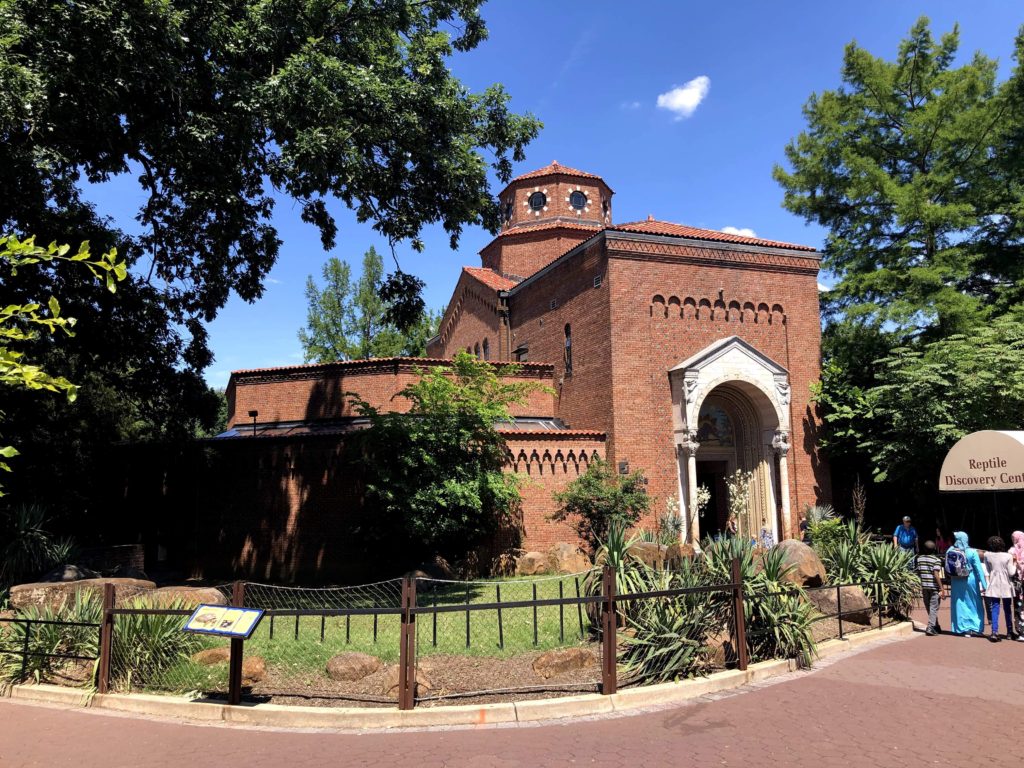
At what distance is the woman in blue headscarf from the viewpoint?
10.9 metres

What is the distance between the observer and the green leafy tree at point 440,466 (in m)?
16.0

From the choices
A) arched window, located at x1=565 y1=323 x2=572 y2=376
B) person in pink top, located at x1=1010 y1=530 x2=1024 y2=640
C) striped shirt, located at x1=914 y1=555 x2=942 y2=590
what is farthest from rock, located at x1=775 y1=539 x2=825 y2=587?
arched window, located at x1=565 y1=323 x2=572 y2=376

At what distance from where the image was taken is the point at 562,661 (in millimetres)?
8430

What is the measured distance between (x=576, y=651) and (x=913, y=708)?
12.1 ft

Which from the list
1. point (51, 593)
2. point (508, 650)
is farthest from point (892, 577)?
point (51, 593)

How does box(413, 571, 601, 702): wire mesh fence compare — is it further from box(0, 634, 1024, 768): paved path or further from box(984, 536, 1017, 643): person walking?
box(984, 536, 1017, 643): person walking

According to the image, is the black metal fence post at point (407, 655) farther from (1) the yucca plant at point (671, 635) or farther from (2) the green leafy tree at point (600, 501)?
(2) the green leafy tree at point (600, 501)

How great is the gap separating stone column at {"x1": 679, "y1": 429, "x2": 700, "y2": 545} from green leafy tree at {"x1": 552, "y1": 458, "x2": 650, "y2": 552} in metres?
1.65

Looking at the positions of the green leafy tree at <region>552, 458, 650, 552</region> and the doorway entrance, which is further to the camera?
the doorway entrance

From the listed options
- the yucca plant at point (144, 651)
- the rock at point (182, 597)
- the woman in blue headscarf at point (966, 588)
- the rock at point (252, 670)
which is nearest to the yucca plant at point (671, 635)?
the rock at point (252, 670)

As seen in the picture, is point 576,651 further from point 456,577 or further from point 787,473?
point 787,473

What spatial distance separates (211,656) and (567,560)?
10366mm

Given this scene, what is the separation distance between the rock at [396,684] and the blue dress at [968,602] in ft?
28.4

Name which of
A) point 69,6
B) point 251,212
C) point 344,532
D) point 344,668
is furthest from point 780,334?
point 69,6
